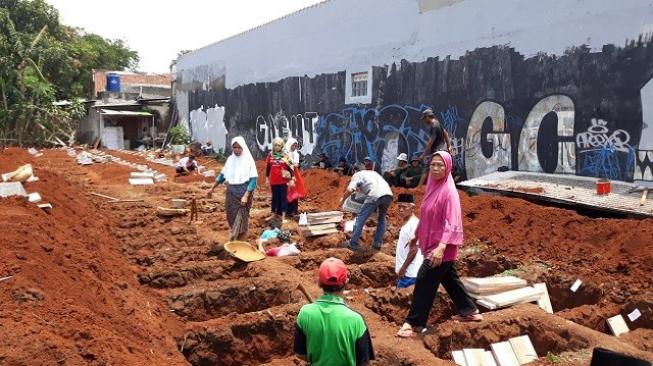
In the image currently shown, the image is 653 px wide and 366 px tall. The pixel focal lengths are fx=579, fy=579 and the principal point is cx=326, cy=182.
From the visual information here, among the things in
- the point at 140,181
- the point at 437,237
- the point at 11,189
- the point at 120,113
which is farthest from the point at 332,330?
the point at 120,113

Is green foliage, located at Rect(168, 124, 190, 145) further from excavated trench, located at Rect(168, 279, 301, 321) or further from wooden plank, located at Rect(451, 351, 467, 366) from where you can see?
wooden plank, located at Rect(451, 351, 467, 366)

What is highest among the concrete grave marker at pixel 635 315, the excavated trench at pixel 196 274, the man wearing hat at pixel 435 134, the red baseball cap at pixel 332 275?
the man wearing hat at pixel 435 134

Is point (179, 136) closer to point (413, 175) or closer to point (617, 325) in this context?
point (413, 175)

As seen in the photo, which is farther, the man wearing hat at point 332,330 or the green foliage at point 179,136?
the green foliage at point 179,136

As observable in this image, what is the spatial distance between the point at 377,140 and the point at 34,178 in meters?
8.90

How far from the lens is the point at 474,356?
5.31m

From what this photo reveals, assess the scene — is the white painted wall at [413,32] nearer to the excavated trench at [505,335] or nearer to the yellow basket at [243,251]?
the excavated trench at [505,335]

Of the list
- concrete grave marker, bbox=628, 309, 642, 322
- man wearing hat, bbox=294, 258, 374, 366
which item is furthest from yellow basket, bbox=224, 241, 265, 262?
concrete grave marker, bbox=628, 309, 642, 322

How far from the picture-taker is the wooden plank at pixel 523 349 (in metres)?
5.34

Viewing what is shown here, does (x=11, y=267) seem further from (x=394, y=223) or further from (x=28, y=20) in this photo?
(x=28, y=20)

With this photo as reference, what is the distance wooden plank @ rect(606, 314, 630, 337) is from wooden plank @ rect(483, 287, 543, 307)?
766mm

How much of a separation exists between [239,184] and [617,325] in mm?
5099

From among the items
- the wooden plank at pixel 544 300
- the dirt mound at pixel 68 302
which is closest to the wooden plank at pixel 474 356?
the wooden plank at pixel 544 300

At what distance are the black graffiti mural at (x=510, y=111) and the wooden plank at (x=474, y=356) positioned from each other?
20.4 ft
